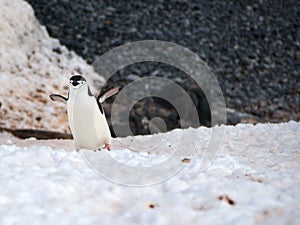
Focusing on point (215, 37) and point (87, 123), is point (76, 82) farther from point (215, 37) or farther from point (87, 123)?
point (215, 37)

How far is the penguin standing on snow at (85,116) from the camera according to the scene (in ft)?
6.88

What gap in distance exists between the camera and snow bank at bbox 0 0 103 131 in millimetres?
4539

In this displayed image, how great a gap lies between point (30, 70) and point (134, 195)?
392 cm

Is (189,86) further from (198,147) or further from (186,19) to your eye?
(198,147)

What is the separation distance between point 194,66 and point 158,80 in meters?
0.62

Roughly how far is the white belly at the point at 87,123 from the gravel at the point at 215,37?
299 centimetres

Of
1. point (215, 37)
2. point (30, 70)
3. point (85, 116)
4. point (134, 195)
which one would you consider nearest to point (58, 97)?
point (85, 116)

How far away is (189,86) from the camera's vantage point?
523 cm

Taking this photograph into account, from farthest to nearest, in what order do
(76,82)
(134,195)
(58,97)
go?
(58,97), (76,82), (134,195)

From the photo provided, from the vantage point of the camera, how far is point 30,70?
16.1 feet

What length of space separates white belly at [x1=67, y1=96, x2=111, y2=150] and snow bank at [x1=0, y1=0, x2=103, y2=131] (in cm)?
244

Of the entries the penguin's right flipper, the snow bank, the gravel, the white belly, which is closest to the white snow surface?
the white belly

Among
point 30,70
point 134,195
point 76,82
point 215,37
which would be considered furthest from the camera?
point 215,37

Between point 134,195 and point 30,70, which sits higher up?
point 30,70
